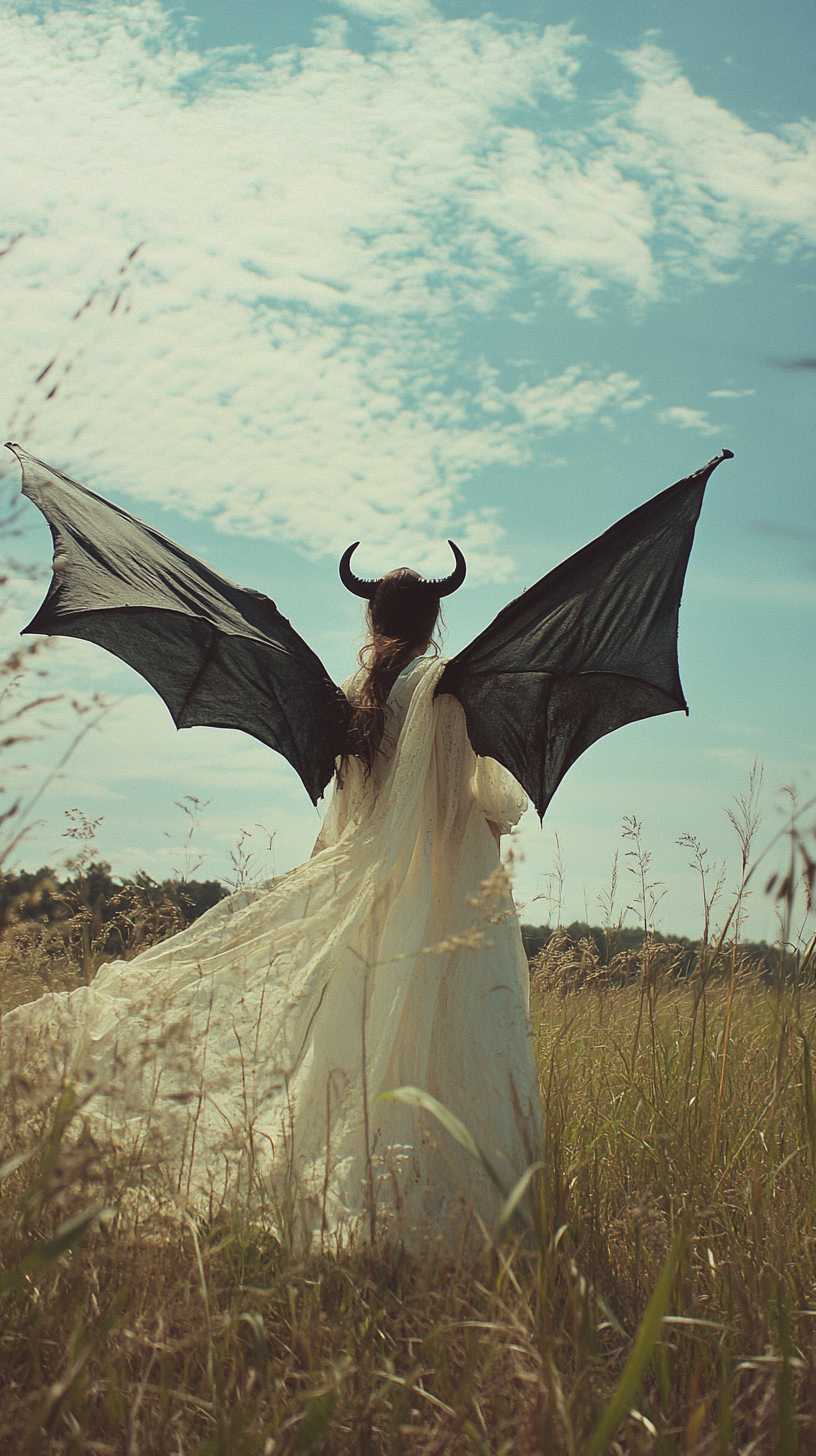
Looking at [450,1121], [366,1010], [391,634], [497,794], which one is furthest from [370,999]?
[450,1121]

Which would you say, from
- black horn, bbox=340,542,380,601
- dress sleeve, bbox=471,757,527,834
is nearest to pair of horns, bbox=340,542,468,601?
black horn, bbox=340,542,380,601

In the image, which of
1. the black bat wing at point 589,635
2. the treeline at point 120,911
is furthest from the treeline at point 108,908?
the black bat wing at point 589,635

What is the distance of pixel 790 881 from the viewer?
1949mm

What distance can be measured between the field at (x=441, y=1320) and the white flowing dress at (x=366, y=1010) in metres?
0.19

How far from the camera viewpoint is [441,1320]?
5.22 ft

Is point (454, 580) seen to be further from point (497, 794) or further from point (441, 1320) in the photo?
point (441, 1320)

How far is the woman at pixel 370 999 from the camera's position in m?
2.48

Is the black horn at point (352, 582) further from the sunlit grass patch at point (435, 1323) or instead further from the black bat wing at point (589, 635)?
the sunlit grass patch at point (435, 1323)

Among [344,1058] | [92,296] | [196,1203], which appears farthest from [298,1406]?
[92,296]

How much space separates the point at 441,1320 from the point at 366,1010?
0.99 meters

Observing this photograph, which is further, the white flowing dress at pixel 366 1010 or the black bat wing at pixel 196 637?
the black bat wing at pixel 196 637

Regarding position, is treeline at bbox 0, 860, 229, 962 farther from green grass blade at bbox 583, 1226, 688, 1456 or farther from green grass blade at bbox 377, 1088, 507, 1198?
green grass blade at bbox 583, 1226, 688, 1456

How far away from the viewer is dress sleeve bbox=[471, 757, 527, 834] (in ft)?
10.6

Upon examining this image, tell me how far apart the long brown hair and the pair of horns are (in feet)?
0.07
